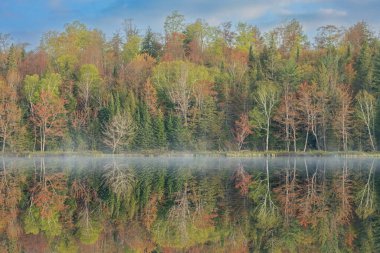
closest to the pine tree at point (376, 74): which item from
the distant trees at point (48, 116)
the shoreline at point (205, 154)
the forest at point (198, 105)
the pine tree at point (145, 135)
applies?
the forest at point (198, 105)

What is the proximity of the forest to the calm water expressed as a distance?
37461mm

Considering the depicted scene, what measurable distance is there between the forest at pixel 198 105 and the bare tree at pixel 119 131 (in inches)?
6.3

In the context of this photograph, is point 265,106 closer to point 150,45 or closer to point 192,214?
point 150,45

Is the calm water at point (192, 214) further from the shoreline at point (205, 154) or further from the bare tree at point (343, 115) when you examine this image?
the bare tree at point (343, 115)

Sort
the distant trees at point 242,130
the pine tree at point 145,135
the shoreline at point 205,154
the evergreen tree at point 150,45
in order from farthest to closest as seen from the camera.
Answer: the evergreen tree at point 150,45 < the pine tree at point 145,135 < the distant trees at point 242,130 < the shoreline at point 205,154

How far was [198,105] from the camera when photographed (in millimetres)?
79250

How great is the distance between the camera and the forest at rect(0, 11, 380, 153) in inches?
2891

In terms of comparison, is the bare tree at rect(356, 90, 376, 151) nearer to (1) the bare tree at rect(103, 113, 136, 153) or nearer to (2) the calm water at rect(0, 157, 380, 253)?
(1) the bare tree at rect(103, 113, 136, 153)

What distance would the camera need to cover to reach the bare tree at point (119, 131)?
7494cm

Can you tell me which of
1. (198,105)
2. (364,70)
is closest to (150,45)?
(198,105)

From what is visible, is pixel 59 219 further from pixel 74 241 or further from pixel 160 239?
pixel 160 239

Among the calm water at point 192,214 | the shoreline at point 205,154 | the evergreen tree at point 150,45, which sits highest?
the evergreen tree at point 150,45

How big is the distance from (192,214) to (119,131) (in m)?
53.4

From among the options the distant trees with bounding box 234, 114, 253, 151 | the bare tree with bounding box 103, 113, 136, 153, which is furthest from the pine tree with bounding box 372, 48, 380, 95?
the bare tree with bounding box 103, 113, 136, 153
